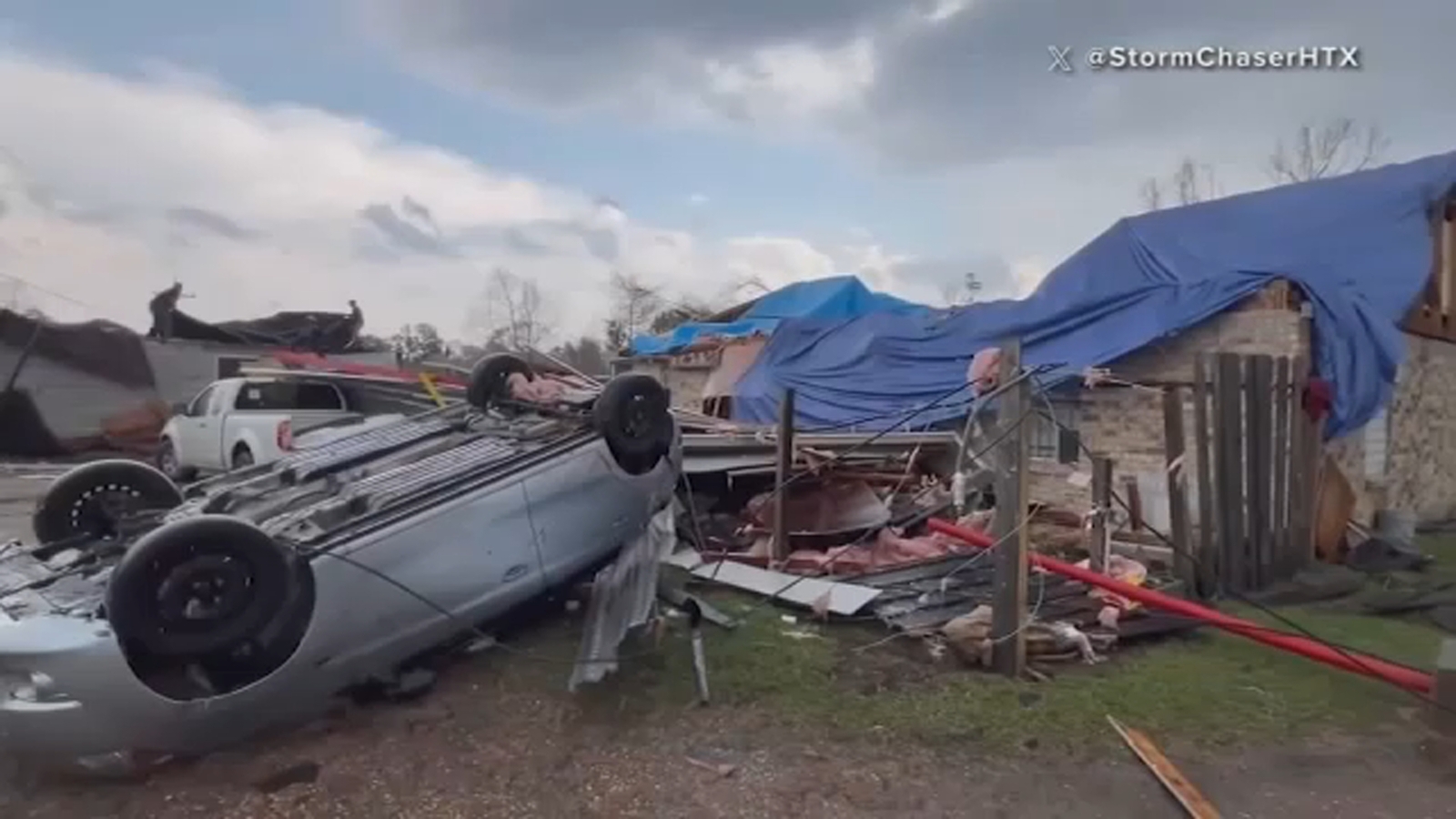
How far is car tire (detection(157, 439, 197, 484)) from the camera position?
16281 millimetres

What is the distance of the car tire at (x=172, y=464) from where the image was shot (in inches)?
641

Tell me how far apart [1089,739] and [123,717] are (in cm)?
427

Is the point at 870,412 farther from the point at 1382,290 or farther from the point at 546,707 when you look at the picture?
the point at 546,707

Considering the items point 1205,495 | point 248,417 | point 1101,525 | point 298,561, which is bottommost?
point 1101,525

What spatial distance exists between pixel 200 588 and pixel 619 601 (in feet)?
7.12

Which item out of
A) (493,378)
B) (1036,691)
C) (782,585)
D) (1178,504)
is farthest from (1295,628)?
(493,378)

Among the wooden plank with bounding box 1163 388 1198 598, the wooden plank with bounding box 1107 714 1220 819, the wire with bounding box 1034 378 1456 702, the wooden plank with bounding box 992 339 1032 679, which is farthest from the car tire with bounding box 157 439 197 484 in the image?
the wooden plank with bounding box 1107 714 1220 819

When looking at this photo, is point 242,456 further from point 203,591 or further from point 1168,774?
point 1168,774

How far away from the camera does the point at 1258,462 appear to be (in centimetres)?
776

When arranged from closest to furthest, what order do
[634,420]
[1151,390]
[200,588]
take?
1. [200,588]
2. [634,420]
3. [1151,390]

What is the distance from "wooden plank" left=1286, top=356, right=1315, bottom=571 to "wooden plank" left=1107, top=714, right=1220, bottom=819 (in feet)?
13.2

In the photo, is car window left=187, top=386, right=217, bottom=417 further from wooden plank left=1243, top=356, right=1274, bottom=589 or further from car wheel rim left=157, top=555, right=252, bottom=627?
wooden plank left=1243, top=356, right=1274, bottom=589

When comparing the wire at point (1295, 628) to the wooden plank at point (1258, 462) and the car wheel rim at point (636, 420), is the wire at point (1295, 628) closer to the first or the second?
the wooden plank at point (1258, 462)

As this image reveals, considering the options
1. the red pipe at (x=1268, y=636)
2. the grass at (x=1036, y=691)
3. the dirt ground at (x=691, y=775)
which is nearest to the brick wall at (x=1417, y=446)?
the grass at (x=1036, y=691)
